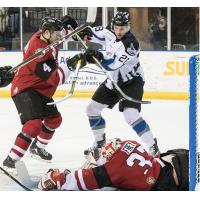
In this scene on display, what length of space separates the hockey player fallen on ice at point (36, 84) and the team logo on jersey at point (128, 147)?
627 millimetres

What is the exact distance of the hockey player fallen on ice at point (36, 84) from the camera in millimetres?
3488

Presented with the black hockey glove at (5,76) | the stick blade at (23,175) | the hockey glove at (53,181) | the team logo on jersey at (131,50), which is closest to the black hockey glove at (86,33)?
the team logo on jersey at (131,50)

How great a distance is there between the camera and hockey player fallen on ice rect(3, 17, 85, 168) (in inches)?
137

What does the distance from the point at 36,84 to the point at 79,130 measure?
1.66 meters

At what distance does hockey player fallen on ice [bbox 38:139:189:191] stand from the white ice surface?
0.41 meters

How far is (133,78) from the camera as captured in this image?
4004 mm

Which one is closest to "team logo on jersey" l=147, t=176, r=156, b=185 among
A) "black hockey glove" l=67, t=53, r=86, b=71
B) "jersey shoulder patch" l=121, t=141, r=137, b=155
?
"jersey shoulder patch" l=121, t=141, r=137, b=155

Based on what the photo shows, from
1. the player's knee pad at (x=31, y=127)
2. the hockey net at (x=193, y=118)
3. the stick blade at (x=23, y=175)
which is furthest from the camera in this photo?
the player's knee pad at (x=31, y=127)

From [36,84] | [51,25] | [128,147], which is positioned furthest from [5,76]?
[128,147]

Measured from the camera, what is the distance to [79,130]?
209 inches

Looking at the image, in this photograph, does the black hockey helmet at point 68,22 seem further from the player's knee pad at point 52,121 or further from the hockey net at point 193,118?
the hockey net at point 193,118

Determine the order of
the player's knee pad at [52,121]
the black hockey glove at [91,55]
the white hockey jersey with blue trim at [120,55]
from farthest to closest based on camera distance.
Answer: the player's knee pad at [52,121]
the white hockey jersey with blue trim at [120,55]
the black hockey glove at [91,55]
